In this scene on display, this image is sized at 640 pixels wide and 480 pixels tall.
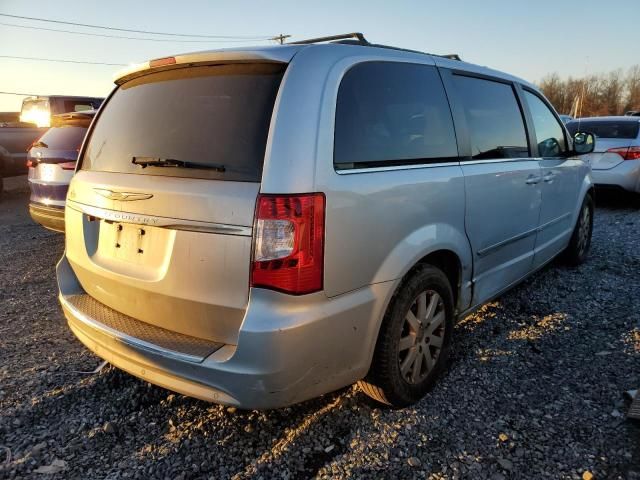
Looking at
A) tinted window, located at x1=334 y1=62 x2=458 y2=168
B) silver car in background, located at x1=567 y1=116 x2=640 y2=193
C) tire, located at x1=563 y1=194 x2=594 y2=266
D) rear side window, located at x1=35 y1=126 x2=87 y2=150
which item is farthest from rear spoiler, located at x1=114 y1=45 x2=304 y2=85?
silver car in background, located at x1=567 y1=116 x2=640 y2=193

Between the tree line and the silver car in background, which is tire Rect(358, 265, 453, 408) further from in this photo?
the tree line

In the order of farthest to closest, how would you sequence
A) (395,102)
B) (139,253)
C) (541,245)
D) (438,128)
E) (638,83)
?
(638,83), (541,245), (438,128), (395,102), (139,253)

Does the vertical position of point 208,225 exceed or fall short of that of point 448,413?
it exceeds it

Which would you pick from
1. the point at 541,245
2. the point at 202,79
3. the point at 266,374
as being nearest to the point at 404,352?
the point at 266,374

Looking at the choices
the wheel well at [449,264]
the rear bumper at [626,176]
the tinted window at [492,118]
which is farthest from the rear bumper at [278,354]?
the rear bumper at [626,176]

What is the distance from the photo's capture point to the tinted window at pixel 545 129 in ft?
12.8

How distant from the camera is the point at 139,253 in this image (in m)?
2.18

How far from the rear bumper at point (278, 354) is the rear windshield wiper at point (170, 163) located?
0.56 m

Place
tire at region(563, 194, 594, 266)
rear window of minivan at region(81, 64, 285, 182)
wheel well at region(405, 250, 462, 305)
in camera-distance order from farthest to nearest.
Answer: tire at region(563, 194, 594, 266) < wheel well at region(405, 250, 462, 305) < rear window of minivan at region(81, 64, 285, 182)

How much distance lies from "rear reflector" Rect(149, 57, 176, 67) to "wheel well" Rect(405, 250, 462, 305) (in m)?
1.61

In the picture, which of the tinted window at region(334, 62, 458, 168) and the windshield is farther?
the windshield

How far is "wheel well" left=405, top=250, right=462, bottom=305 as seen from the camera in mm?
2659

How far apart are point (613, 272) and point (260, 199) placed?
4464 mm

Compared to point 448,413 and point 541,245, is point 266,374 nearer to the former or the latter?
point 448,413
